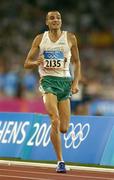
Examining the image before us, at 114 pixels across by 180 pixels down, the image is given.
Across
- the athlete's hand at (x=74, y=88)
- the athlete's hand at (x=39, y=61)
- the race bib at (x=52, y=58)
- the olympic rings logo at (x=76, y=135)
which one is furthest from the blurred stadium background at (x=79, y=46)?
the athlete's hand at (x=39, y=61)

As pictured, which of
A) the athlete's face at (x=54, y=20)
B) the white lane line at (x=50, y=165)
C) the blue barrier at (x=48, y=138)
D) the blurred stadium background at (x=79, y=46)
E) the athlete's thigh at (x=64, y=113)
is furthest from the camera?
the blurred stadium background at (x=79, y=46)

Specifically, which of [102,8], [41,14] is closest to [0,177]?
[41,14]

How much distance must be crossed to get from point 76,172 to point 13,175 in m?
1.16

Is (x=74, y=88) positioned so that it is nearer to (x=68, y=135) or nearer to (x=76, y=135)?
(x=76, y=135)

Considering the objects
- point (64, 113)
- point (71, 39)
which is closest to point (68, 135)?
point (64, 113)

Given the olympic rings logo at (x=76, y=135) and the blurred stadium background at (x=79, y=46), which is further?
the blurred stadium background at (x=79, y=46)

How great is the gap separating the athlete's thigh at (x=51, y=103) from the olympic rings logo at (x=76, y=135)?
2.03 metres

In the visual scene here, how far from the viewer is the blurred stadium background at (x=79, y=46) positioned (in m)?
23.0

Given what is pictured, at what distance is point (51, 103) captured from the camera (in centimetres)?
1163

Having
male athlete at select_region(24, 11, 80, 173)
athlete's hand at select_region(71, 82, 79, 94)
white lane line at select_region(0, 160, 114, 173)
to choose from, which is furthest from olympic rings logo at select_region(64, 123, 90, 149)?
athlete's hand at select_region(71, 82, 79, 94)

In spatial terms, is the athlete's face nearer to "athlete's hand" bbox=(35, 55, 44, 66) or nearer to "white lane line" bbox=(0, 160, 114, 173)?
"athlete's hand" bbox=(35, 55, 44, 66)

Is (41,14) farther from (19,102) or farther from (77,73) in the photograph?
(77,73)

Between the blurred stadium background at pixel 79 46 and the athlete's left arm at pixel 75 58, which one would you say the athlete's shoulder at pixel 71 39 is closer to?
the athlete's left arm at pixel 75 58

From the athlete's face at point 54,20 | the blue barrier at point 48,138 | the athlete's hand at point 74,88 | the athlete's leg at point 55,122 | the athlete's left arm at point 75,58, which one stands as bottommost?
the blue barrier at point 48,138
